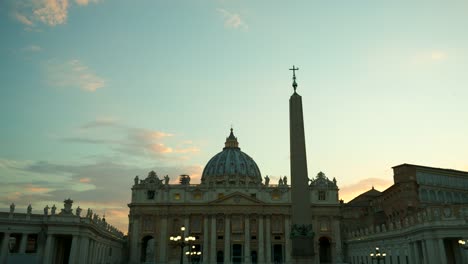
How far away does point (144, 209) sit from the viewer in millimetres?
73375

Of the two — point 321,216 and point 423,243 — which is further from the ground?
point 321,216

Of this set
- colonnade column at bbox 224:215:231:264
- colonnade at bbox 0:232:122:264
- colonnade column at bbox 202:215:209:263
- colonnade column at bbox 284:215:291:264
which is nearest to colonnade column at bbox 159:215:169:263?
colonnade column at bbox 202:215:209:263

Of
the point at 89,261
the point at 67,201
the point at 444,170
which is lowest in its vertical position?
the point at 89,261

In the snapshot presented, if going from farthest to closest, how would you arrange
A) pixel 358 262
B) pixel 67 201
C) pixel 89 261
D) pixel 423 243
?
1. pixel 358 262
2. pixel 89 261
3. pixel 67 201
4. pixel 423 243

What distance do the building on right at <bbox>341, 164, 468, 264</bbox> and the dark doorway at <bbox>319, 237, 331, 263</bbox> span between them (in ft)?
11.0

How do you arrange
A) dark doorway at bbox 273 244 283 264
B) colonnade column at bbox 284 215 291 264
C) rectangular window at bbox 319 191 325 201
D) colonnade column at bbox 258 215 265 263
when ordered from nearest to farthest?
colonnade column at bbox 258 215 265 263 < colonnade column at bbox 284 215 291 264 < dark doorway at bbox 273 244 283 264 < rectangular window at bbox 319 191 325 201

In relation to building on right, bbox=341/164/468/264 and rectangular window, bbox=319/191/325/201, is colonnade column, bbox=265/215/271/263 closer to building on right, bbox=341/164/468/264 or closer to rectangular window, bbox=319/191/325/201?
rectangular window, bbox=319/191/325/201

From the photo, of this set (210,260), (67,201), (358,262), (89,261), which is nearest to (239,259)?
(210,260)

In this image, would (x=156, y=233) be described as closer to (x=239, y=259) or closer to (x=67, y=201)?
(x=239, y=259)

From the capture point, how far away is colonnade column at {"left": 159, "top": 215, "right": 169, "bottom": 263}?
69.6 metres

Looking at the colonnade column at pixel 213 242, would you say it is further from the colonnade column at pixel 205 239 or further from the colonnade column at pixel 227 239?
the colonnade column at pixel 227 239

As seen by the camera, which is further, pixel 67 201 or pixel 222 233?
pixel 222 233

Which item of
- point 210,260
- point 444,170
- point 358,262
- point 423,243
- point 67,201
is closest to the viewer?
point 423,243

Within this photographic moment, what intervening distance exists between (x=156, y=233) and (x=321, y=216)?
28.1m
